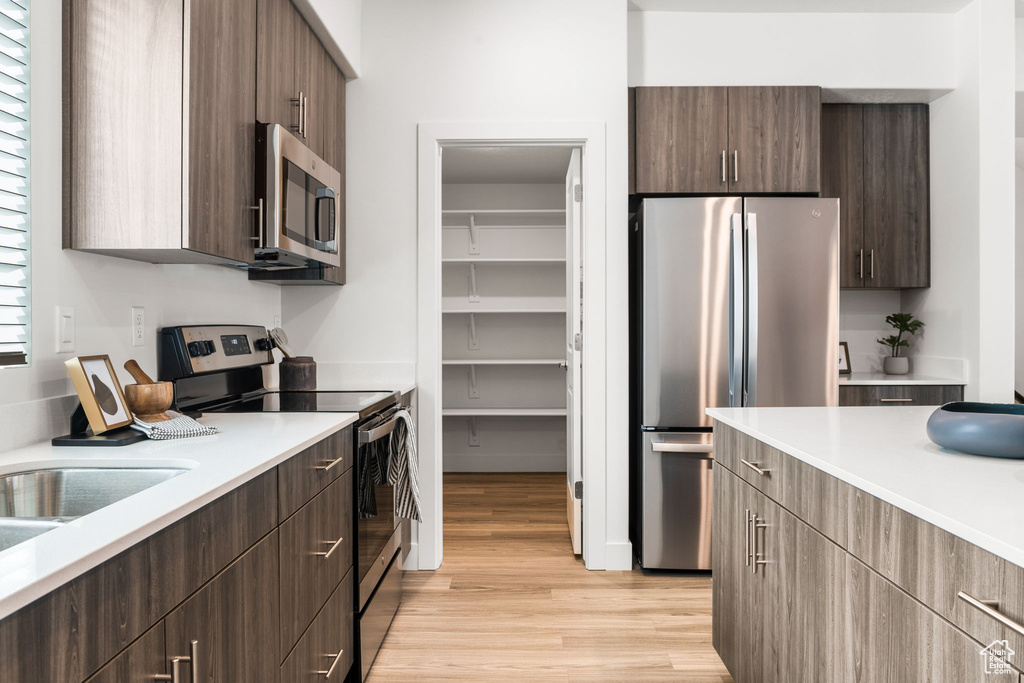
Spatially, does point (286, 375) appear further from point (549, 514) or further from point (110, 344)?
point (549, 514)

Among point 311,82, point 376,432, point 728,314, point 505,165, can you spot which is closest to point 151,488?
point 376,432

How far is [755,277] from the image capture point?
2758 mm

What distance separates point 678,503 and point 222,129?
2.31 meters

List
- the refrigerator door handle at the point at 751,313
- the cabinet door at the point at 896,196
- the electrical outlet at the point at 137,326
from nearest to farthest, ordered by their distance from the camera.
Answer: the electrical outlet at the point at 137,326 → the refrigerator door handle at the point at 751,313 → the cabinet door at the point at 896,196

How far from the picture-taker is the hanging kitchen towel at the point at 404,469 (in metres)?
2.34

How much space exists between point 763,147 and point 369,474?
2314mm

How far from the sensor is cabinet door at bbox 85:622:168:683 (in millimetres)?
775

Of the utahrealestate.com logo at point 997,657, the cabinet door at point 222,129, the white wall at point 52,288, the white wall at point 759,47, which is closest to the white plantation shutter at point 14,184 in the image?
the white wall at point 52,288

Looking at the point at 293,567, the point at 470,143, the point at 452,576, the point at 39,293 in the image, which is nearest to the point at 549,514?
the point at 452,576

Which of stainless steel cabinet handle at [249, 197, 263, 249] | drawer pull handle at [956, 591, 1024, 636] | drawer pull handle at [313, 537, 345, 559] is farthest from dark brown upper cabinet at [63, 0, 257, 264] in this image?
drawer pull handle at [956, 591, 1024, 636]

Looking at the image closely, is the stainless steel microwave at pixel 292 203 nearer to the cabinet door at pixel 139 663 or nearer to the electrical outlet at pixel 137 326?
the electrical outlet at pixel 137 326

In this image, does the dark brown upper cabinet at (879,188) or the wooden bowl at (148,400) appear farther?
the dark brown upper cabinet at (879,188)

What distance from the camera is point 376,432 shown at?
2023mm

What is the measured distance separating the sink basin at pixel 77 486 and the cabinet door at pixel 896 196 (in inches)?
133
